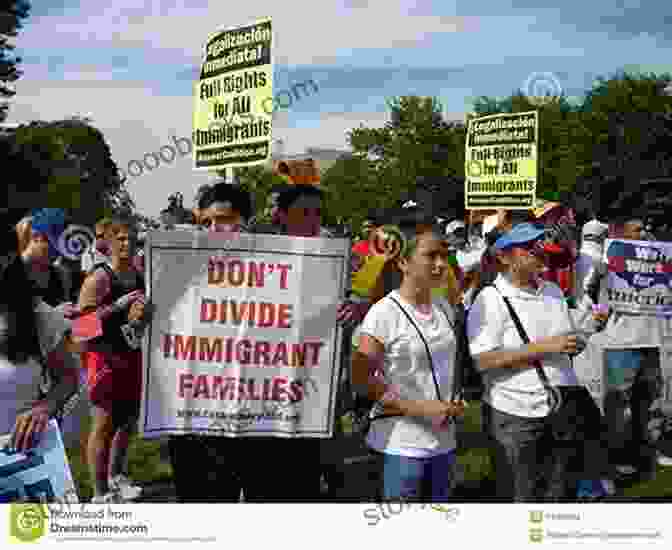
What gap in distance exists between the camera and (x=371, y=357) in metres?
3.68

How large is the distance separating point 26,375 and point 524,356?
1.85 metres

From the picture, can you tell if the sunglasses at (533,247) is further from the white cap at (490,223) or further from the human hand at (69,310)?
the human hand at (69,310)

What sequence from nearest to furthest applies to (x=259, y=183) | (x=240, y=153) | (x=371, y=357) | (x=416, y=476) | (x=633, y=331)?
1. (x=371, y=357)
2. (x=416, y=476)
3. (x=240, y=153)
4. (x=259, y=183)
5. (x=633, y=331)

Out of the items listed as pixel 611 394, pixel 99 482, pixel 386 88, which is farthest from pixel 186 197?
pixel 611 394

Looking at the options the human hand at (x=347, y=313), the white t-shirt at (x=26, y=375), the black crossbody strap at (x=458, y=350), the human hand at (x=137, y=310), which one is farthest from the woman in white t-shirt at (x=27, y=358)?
the black crossbody strap at (x=458, y=350)

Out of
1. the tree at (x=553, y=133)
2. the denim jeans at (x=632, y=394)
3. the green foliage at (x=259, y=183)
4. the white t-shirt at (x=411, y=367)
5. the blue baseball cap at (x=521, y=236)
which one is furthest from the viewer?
the denim jeans at (x=632, y=394)

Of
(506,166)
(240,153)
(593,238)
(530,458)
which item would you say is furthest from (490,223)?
(240,153)

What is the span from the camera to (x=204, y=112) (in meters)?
4.04

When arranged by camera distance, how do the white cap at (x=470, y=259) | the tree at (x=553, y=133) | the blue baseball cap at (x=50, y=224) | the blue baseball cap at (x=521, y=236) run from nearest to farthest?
the blue baseball cap at (x=50, y=224)
the blue baseball cap at (x=521, y=236)
the tree at (x=553, y=133)
the white cap at (x=470, y=259)

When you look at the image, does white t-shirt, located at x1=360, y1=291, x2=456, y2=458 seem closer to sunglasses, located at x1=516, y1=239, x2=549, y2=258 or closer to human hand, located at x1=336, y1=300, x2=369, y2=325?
human hand, located at x1=336, y1=300, x2=369, y2=325

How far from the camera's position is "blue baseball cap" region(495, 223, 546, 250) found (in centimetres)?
393

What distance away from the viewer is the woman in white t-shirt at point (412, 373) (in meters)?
3.72

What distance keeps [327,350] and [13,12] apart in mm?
1768

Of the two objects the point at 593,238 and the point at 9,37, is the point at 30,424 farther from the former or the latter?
the point at 593,238
